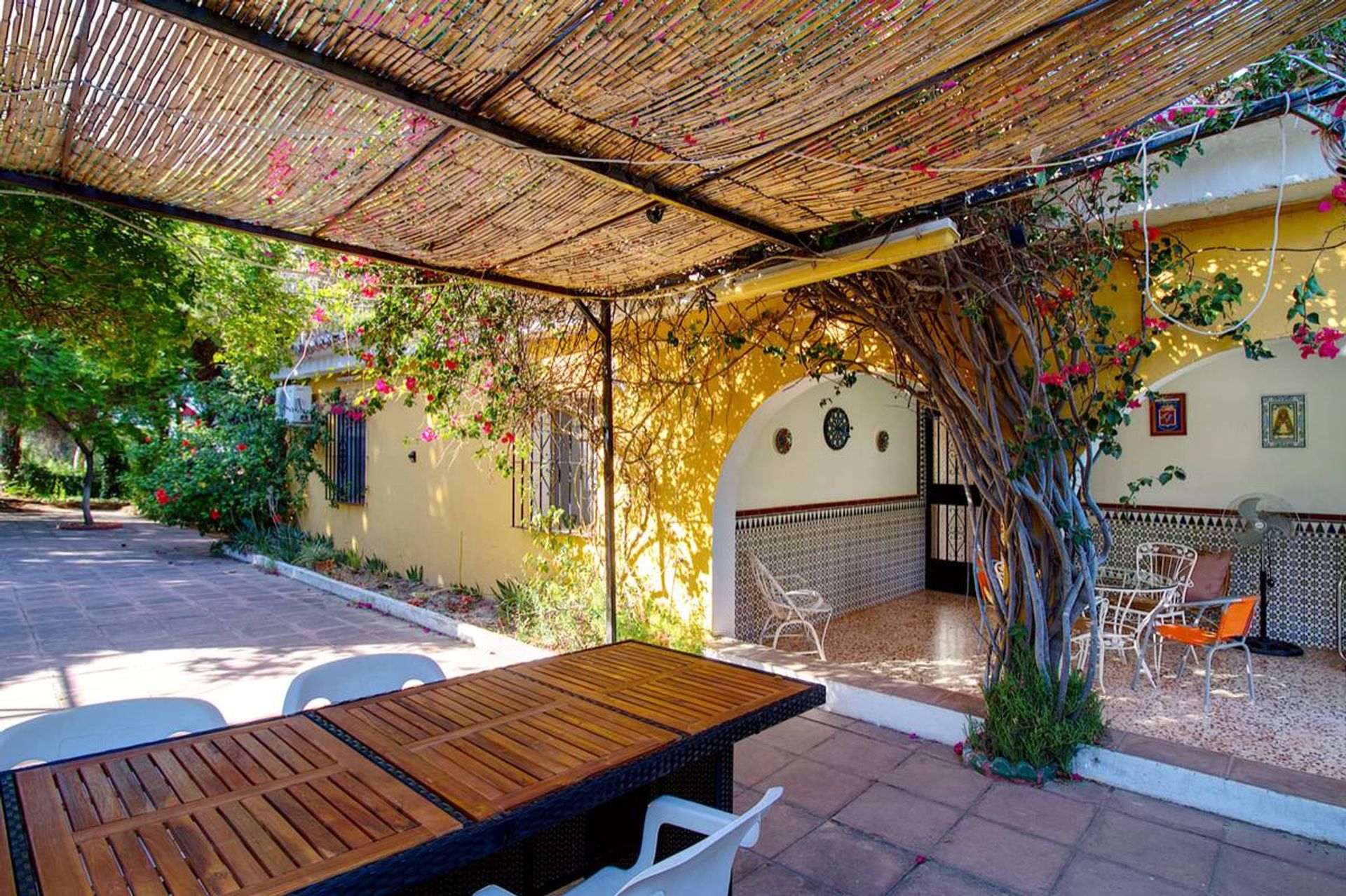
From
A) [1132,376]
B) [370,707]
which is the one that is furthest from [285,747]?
[1132,376]

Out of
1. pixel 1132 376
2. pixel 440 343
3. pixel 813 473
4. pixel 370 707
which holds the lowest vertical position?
pixel 370 707

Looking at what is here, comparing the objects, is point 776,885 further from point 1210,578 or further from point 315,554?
point 315,554

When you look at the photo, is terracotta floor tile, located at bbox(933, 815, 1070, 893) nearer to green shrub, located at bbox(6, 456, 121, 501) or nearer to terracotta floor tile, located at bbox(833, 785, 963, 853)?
terracotta floor tile, located at bbox(833, 785, 963, 853)

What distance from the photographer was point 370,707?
2598 millimetres

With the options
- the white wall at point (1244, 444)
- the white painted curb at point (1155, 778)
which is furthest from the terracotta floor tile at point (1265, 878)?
the white wall at point (1244, 444)

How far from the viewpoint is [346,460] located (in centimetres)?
1111

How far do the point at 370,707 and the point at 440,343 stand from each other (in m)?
A: 4.11

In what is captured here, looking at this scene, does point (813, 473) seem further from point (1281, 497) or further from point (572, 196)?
point (572, 196)

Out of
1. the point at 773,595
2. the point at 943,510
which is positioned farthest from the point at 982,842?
the point at 943,510

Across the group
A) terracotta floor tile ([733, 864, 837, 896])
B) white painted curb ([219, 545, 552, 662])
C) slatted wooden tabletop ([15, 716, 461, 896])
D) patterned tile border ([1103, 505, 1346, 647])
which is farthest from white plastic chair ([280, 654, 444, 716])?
Answer: patterned tile border ([1103, 505, 1346, 647])

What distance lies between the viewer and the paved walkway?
5383 millimetres

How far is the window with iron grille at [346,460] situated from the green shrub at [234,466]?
0.28 m

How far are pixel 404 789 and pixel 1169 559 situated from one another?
6.94 metres

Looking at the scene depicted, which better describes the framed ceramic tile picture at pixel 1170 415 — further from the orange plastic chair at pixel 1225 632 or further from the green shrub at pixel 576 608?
the green shrub at pixel 576 608
